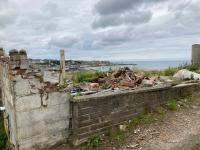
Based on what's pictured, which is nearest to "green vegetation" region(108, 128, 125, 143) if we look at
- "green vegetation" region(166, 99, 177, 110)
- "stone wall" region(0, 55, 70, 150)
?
"stone wall" region(0, 55, 70, 150)

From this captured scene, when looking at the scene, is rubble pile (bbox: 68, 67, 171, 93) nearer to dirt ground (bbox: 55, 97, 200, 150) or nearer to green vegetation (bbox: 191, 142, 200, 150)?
dirt ground (bbox: 55, 97, 200, 150)

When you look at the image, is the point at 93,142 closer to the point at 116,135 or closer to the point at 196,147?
the point at 116,135

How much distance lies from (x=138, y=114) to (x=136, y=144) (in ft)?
3.98

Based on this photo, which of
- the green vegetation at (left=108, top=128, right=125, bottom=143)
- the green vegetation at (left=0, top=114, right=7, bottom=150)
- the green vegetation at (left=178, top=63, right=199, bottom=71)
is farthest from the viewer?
the green vegetation at (left=178, top=63, right=199, bottom=71)

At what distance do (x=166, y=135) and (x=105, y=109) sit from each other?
1.64m

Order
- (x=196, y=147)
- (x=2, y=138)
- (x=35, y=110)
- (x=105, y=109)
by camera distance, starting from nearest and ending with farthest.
A: (x=35, y=110), (x=196, y=147), (x=105, y=109), (x=2, y=138)

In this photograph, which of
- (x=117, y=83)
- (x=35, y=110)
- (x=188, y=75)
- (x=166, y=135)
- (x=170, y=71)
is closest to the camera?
(x=35, y=110)

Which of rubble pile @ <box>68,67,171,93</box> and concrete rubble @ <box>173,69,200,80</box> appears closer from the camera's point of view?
rubble pile @ <box>68,67,171,93</box>

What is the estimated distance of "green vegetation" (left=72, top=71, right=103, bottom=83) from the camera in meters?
9.97

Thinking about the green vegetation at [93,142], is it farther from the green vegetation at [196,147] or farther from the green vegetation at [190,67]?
the green vegetation at [190,67]

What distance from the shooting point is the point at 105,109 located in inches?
262

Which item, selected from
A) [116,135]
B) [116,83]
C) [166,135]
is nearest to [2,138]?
[116,135]

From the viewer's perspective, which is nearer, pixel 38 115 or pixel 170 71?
pixel 38 115

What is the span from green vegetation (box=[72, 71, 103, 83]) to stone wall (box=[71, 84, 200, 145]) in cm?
255
